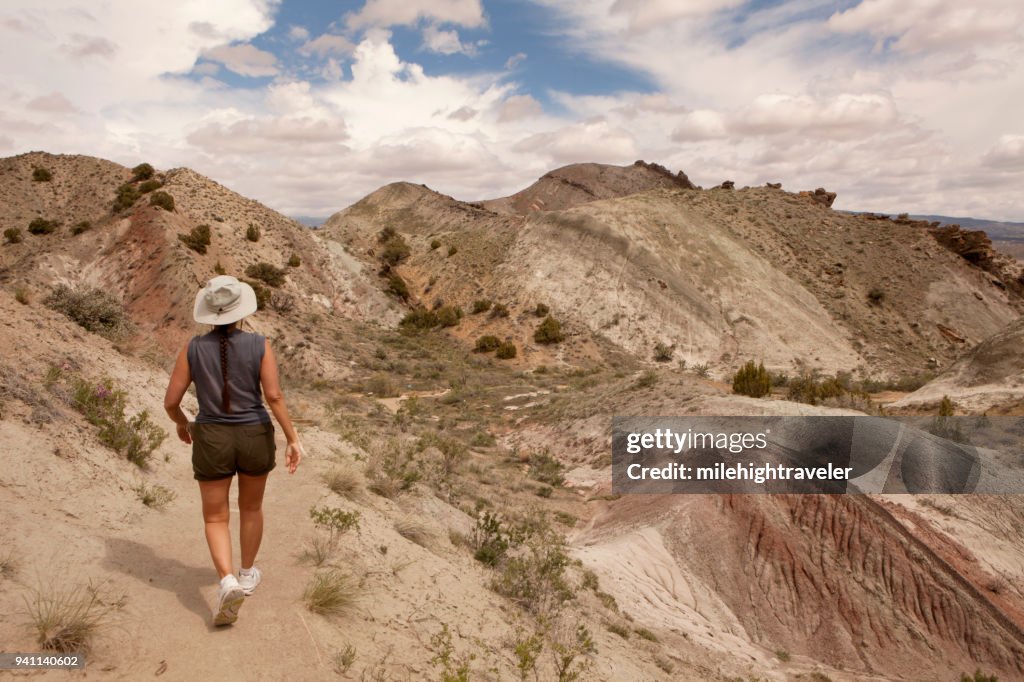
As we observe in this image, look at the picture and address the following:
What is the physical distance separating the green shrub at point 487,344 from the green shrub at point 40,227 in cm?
2618

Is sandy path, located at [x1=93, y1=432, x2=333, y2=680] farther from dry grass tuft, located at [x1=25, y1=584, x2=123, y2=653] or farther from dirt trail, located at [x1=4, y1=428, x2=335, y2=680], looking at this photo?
dry grass tuft, located at [x1=25, y1=584, x2=123, y2=653]

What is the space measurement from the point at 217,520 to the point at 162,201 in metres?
36.4

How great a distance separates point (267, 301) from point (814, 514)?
2926 cm

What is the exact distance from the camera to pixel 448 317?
41.7 m

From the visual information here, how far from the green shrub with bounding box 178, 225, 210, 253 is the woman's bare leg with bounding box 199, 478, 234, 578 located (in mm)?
33172

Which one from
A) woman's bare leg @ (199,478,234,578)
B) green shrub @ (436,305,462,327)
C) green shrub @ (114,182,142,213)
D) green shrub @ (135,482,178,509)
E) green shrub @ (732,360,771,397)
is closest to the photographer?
woman's bare leg @ (199,478,234,578)

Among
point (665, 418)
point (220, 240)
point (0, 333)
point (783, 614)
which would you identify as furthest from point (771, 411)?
point (220, 240)

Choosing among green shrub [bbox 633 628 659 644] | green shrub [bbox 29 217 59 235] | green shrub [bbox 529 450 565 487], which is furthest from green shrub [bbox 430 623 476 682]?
green shrub [bbox 29 217 59 235]

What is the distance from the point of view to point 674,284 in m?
44.0

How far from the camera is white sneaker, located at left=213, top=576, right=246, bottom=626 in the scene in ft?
13.7

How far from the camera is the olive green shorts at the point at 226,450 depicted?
14.0ft

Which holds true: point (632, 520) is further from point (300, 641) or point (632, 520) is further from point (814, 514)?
point (300, 641)

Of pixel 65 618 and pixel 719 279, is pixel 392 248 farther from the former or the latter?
pixel 65 618

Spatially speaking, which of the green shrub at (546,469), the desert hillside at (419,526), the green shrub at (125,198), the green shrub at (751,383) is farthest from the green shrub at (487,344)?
the green shrub at (125,198)
